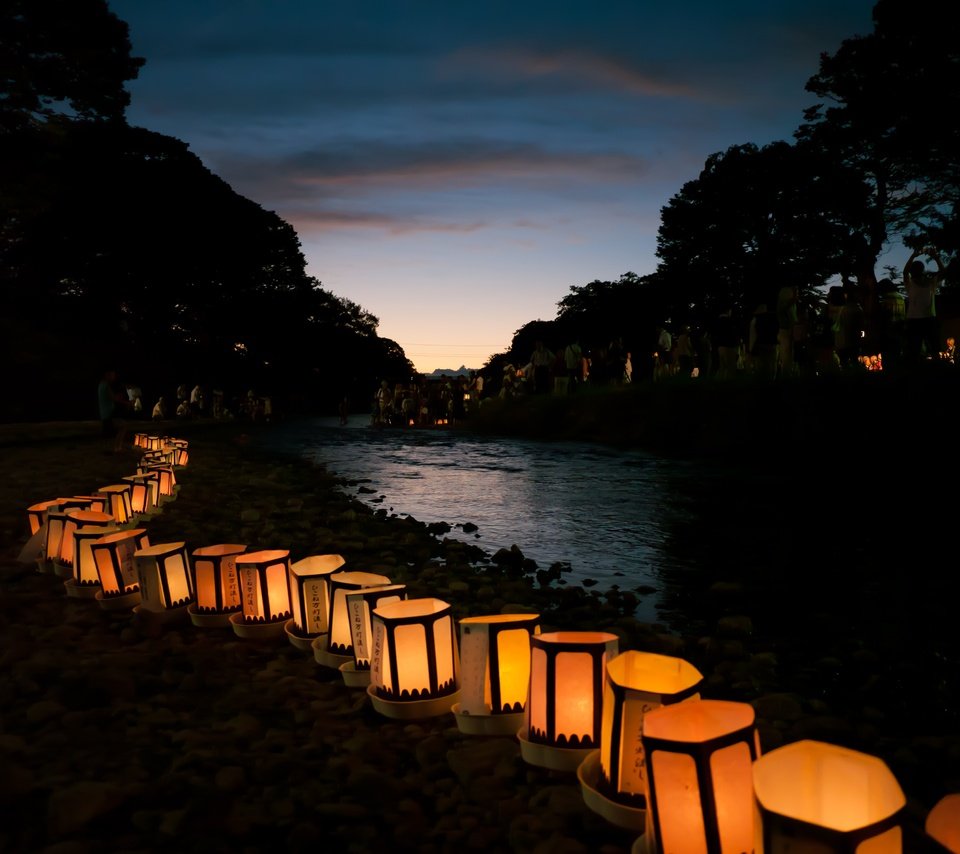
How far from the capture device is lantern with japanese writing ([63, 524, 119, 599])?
4746 millimetres

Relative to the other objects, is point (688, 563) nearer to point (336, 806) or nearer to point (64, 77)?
point (336, 806)

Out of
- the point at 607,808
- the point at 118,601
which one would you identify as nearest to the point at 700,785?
the point at 607,808

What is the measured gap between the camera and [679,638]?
14.2 feet

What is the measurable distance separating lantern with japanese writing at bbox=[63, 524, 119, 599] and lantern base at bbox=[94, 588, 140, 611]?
0.64 ft

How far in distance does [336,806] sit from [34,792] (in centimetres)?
99

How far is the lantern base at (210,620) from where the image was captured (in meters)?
4.21

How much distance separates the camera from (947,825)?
1.57 metres

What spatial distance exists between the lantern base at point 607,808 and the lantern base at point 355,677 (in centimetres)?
125

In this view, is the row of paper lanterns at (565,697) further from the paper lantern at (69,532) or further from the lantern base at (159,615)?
the paper lantern at (69,532)

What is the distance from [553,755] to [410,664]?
754 mm

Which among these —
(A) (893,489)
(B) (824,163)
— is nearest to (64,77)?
(A) (893,489)

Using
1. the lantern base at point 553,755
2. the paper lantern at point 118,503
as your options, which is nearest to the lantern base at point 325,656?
the lantern base at point 553,755

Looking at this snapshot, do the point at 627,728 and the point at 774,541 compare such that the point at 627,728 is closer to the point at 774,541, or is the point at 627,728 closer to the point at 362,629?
the point at 362,629

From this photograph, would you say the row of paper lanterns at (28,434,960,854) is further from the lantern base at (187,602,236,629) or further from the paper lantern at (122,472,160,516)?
the paper lantern at (122,472,160,516)
